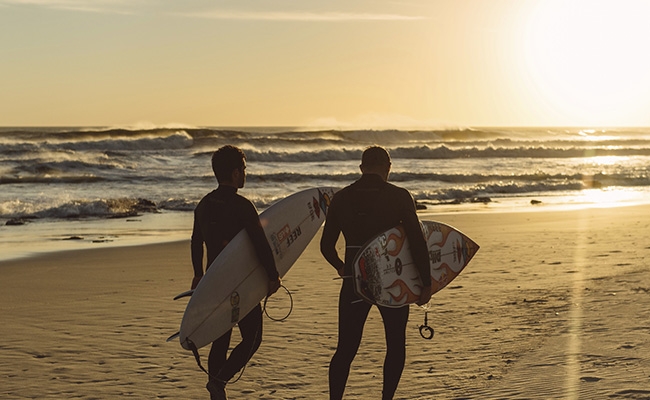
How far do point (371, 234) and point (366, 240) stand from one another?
0.15 feet

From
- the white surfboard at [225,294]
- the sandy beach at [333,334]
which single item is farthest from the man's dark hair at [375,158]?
the sandy beach at [333,334]

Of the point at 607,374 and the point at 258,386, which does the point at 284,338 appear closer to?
the point at 258,386

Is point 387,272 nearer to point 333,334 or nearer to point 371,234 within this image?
point 371,234

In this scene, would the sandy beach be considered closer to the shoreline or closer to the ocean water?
the shoreline

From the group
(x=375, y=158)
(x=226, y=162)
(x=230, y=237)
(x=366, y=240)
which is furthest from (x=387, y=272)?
(x=226, y=162)

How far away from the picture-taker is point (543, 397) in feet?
16.4

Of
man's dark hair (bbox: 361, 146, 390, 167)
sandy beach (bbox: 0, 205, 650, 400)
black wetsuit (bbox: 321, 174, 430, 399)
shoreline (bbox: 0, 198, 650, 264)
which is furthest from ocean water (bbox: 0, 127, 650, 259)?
man's dark hair (bbox: 361, 146, 390, 167)

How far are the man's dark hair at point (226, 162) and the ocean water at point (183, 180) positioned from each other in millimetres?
8331

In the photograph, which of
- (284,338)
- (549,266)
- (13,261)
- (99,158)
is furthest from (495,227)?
(99,158)

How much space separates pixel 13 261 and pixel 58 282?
2.07 metres

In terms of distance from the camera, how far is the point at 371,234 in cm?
466

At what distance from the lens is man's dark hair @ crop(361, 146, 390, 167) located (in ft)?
15.2

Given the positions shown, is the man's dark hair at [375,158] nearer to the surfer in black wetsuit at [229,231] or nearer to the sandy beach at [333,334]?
the surfer in black wetsuit at [229,231]

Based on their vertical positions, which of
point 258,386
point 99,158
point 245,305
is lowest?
point 258,386
